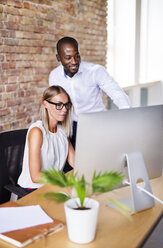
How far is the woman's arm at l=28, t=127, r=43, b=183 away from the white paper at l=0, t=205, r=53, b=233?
441mm

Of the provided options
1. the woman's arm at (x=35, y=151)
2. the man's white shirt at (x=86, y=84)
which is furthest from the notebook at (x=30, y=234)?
the man's white shirt at (x=86, y=84)

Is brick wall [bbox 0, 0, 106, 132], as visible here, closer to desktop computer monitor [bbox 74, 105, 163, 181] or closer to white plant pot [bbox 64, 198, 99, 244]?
desktop computer monitor [bbox 74, 105, 163, 181]

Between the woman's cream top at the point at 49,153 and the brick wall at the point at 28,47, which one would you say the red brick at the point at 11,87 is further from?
the woman's cream top at the point at 49,153

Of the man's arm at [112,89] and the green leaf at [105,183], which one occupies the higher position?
the man's arm at [112,89]

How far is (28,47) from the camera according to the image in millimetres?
3502

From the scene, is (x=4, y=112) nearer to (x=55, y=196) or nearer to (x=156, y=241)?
(x=156, y=241)

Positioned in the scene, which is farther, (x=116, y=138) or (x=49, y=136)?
(x=49, y=136)

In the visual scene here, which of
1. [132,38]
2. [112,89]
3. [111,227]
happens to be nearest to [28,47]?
[112,89]

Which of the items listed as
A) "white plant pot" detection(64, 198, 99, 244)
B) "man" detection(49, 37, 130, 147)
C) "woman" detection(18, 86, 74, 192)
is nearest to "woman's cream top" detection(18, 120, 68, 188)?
"woman" detection(18, 86, 74, 192)

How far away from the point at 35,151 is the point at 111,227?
76 centimetres

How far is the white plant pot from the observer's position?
3.67ft

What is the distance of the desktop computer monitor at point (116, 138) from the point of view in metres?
1.33

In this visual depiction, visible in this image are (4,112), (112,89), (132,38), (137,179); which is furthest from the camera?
(132,38)

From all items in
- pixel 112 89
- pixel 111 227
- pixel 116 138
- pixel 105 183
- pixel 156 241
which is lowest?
pixel 156 241
